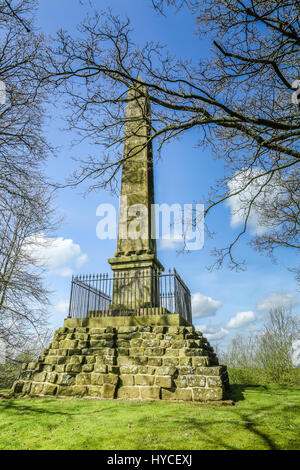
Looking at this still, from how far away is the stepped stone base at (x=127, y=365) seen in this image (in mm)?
6438

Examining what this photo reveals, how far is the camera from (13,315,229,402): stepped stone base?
6438 millimetres

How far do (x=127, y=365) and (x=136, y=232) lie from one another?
4.00 m

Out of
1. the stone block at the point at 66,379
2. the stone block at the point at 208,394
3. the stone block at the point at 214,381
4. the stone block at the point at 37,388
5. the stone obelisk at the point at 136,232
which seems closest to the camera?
the stone block at the point at 208,394

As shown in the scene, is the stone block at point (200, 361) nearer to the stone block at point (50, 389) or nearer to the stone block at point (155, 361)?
the stone block at point (155, 361)

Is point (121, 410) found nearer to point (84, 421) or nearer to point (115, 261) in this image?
point (84, 421)

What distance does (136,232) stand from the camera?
947 cm

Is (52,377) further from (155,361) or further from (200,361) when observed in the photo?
(200,361)

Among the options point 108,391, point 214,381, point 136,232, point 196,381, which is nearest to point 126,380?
point 108,391

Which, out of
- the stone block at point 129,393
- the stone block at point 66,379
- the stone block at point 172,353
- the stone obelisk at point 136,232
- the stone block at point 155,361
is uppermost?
the stone obelisk at point 136,232

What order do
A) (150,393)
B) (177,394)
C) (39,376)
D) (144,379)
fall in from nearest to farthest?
(177,394)
(150,393)
(144,379)
(39,376)

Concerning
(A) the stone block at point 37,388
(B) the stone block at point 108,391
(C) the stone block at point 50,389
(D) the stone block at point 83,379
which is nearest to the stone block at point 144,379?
(B) the stone block at point 108,391

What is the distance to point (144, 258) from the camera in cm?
891

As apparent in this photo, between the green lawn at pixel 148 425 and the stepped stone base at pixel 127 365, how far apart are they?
50 cm
